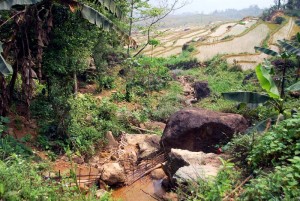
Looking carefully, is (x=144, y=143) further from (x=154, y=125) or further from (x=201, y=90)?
(x=201, y=90)

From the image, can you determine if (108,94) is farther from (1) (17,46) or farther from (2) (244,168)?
(2) (244,168)

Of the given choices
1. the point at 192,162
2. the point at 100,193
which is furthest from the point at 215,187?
the point at 100,193

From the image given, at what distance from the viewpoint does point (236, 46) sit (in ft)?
82.6

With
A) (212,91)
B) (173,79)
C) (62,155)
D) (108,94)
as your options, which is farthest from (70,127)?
(173,79)

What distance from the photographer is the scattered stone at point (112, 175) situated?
6.54 metres

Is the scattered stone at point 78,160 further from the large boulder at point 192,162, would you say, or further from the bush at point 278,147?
the bush at point 278,147

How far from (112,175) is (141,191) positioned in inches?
28.7

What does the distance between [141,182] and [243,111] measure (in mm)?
4083

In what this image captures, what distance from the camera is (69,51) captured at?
8.80 meters

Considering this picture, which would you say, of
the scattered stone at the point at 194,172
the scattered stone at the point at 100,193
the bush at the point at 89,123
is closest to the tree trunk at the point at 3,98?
the bush at the point at 89,123

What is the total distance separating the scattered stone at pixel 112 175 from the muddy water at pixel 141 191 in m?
0.21

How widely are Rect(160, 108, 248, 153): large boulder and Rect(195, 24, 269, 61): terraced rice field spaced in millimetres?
15796

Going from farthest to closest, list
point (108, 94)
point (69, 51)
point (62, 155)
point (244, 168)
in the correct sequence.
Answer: point (108, 94) < point (69, 51) < point (62, 155) < point (244, 168)

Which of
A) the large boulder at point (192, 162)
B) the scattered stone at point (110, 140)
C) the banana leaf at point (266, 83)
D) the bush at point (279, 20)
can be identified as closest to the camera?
the large boulder at point (192, 162)
